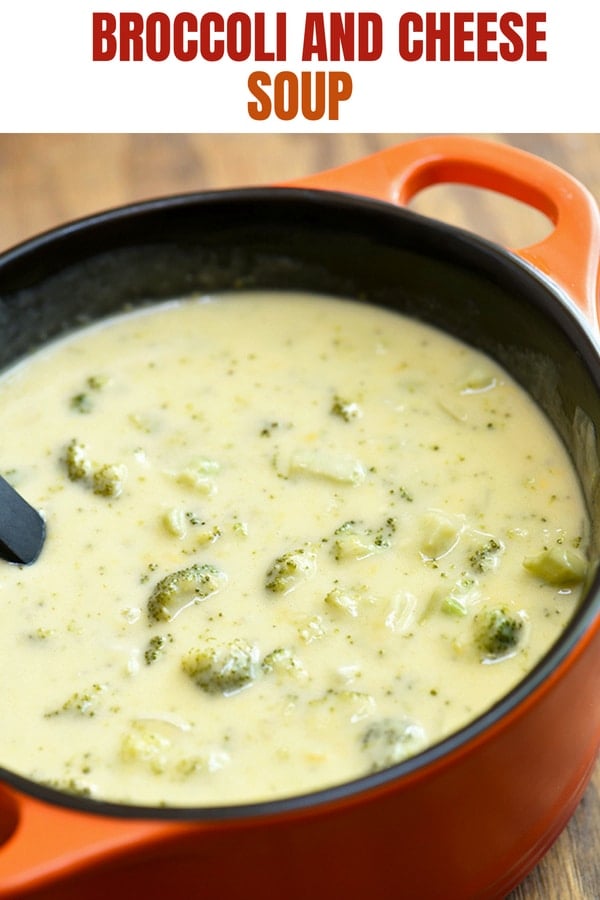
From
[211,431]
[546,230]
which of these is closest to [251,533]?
[211,431]

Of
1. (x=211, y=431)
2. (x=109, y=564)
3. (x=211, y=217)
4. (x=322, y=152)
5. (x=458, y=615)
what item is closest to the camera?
(x=458, y=615)

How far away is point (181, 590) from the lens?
6.25 feet

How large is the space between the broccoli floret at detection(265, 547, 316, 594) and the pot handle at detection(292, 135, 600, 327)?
60 cm

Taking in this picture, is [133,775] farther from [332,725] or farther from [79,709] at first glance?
[332,725]

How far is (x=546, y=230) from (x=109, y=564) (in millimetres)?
1438

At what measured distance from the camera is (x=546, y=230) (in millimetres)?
2891

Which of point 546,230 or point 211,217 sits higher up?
point 211,217

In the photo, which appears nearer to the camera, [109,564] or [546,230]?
[109,564]

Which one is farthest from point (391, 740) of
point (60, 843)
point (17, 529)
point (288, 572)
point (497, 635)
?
point (17, 529)

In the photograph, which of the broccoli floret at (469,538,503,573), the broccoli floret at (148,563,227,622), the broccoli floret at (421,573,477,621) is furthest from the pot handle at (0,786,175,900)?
the broccoli floret at (469,538,503,573)

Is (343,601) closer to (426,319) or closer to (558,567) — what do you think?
(558,567)

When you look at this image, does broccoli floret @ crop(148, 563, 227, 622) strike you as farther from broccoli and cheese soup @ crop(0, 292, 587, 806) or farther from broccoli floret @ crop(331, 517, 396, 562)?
broccoli floret @ crop(331, 517, 396, 562)

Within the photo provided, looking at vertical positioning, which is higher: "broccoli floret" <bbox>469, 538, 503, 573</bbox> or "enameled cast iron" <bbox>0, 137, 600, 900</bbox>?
"enameled cast iron" <bbox>0, 137, 600, 900</bbox>

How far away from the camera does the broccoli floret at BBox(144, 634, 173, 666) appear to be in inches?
72.0
